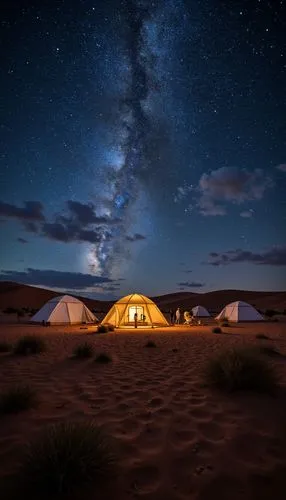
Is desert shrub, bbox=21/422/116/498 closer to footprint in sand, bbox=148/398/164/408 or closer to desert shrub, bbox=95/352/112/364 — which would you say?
footprint in sand, bbox=148/398/164/408

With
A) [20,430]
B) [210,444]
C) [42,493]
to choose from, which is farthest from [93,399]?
[42,493]

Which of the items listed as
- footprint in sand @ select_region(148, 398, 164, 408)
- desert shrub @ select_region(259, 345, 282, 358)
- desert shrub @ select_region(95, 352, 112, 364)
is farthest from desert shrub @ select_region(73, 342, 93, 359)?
desert shrub @ select_region(259, 345, 282, 358)

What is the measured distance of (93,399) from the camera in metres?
4.68

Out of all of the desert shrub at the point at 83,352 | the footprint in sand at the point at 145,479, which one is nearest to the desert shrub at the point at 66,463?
the footprint in sand at the point at 145,479

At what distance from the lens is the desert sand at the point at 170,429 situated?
2545 mm

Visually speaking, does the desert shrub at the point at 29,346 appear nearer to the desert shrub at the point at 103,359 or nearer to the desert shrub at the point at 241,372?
the desert shrub at the point at 103,359

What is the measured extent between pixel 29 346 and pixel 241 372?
21.6 feet

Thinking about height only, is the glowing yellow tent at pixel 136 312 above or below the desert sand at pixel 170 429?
above

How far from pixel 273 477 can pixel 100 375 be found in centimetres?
427

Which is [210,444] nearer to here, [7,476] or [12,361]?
[7,476]

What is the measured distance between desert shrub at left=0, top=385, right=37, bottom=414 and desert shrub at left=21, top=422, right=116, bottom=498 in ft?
4.88

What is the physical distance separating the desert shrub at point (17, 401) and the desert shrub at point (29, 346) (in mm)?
5262

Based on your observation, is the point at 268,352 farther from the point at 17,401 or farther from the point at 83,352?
the point at 17,401

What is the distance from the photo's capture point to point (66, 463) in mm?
2455
